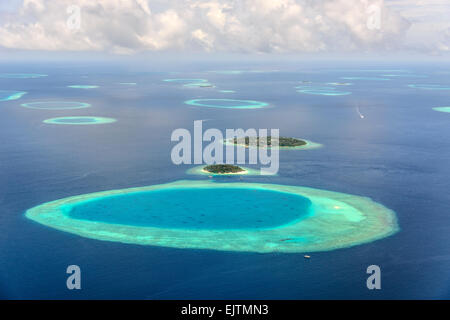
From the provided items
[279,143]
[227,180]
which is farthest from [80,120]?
[227,180]

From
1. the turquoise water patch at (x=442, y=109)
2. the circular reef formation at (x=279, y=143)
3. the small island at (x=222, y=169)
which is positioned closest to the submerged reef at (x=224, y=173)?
the small island at (x=222, y=169)

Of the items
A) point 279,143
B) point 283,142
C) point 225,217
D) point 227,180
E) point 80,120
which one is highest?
point 80,120

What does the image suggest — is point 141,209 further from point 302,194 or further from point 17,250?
point 302,194

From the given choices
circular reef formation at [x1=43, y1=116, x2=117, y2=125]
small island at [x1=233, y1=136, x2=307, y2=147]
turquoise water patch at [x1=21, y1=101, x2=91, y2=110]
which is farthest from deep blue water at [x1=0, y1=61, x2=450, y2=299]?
turquoise water patch at [x1=21, y1=101, x2=91, y2=110]

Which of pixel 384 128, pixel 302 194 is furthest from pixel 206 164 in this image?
pixel 384 128

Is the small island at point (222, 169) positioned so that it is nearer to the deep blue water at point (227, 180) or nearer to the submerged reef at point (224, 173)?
the submerged reef at point (224, 173)

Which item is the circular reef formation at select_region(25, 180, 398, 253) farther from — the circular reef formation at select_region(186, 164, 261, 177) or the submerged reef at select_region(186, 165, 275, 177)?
the circular reef formation at select_region(186, 164, 261, 177)

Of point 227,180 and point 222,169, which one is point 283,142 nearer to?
point 222,169
